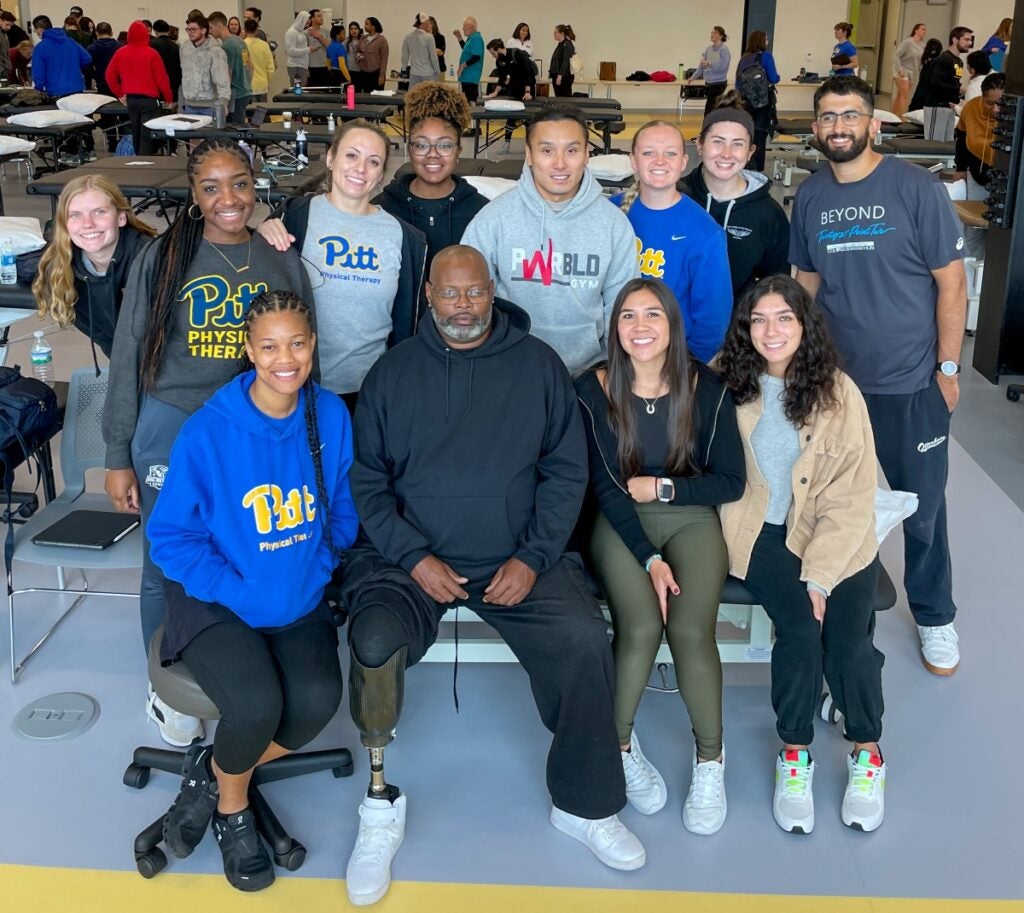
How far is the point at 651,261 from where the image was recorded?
10.3 feet

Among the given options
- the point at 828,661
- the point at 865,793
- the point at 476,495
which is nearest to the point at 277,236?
the point at 476,495

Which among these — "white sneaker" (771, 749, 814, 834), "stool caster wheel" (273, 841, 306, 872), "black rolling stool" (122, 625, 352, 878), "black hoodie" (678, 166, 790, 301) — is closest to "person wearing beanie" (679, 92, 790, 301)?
"black hoodie" (678, 166, 790, 301)

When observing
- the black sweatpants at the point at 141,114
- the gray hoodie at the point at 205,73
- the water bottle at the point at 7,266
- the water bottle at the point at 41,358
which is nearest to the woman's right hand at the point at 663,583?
the water bottle at the point at 41,358

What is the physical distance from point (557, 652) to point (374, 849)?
601 millimetres

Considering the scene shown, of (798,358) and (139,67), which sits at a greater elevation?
(139,67)

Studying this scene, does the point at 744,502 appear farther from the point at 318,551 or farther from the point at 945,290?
the point at 318,551

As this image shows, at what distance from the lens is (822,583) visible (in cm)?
263

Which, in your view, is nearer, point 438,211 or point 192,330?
point 192,330

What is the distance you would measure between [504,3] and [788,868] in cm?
1867

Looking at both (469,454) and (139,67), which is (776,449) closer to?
(469,454)

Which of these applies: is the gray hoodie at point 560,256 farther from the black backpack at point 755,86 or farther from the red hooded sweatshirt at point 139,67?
the red hooded sweatshirt at point 139,67

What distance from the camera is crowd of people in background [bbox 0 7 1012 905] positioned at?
2496 millimetres

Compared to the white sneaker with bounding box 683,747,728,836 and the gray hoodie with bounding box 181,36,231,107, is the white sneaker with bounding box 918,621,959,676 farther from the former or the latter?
the gray hoodie with bounding box 181,36,231,107

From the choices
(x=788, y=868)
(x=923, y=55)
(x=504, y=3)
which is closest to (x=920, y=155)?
(x=923, y=55)
